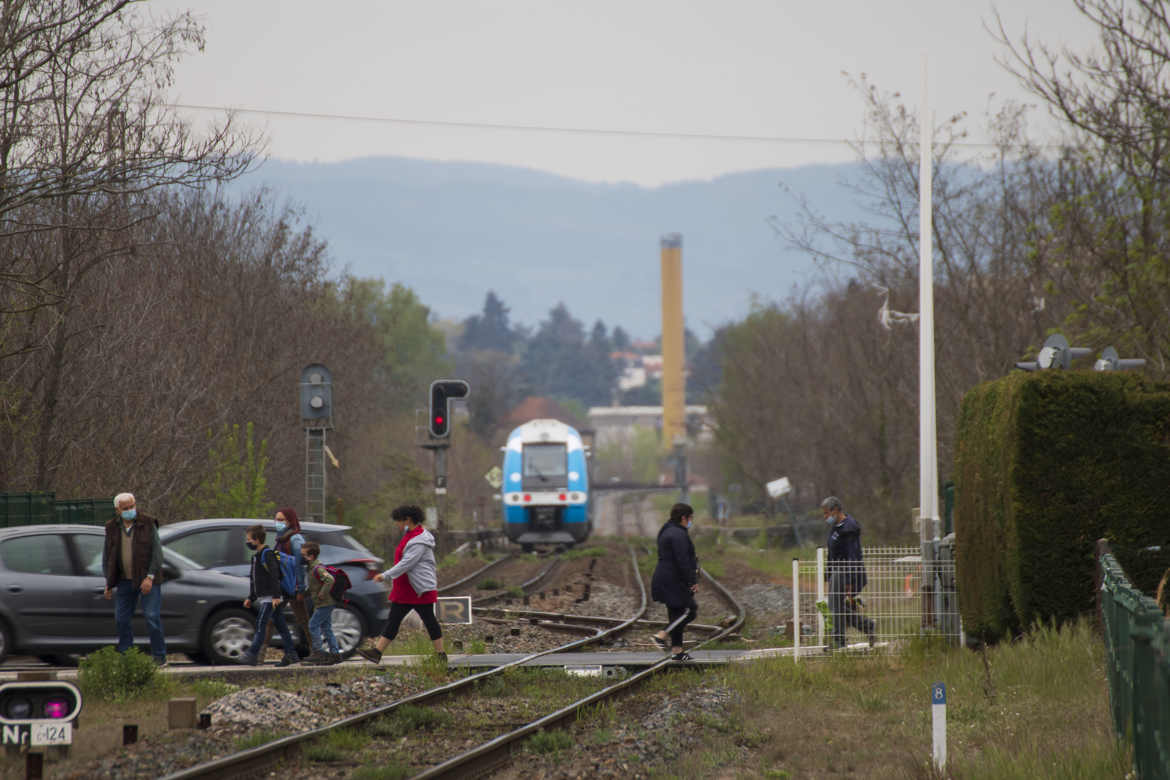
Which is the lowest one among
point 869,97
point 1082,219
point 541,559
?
point 541,559

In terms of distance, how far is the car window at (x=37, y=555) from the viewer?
14562 mm

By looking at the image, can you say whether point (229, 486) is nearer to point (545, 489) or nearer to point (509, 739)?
point (545, 489)

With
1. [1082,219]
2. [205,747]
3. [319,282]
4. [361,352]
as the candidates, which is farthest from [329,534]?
[361,352]

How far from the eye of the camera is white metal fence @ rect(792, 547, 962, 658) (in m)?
15.6

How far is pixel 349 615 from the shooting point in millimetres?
16094

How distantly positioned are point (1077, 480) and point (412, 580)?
6489 millimetres

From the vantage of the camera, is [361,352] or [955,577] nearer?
[955,577]

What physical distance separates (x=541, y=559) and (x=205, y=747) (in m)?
31.7

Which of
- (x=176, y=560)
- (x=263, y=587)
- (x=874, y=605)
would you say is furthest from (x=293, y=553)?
(x=874, y=605)

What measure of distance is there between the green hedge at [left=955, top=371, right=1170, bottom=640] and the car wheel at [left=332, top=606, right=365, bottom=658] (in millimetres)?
6991

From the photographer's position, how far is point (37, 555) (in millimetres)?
14711

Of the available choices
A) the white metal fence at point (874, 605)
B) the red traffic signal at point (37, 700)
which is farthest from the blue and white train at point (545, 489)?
the red traffic signal at point (37, 700)

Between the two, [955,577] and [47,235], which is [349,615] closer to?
[955,577]

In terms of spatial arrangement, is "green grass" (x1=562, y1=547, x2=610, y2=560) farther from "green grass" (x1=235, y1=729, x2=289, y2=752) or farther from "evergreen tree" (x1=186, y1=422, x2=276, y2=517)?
"green grass" (x1=235, y1=729, x2=289, y2=752)
